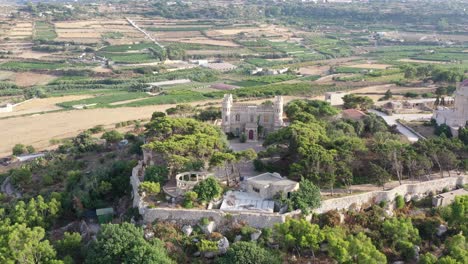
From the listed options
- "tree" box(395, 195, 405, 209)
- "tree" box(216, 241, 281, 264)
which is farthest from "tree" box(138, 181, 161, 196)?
"tree" box(395, 195, 405, 209)

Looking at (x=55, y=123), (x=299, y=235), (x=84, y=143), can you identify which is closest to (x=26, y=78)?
(x=55, y=123)

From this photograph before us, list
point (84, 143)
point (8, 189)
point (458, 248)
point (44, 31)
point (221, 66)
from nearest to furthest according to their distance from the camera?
point (458, 248) < point (8, 189) < point (84, 143) < point (221, 66) < point (44, 31)

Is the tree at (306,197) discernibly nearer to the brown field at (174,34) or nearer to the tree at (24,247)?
the tree at (24,247)

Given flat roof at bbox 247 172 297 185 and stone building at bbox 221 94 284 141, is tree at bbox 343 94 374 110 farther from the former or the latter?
flat roof at bbox 247 172 297 185

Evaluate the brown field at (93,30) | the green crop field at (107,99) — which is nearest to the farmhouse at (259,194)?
the green crop field at (107,99)

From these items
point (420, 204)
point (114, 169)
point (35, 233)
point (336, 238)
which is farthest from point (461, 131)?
point (35, 233)

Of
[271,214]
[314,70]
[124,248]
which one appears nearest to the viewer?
[124,248]

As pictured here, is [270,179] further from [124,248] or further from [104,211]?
[104,211]
